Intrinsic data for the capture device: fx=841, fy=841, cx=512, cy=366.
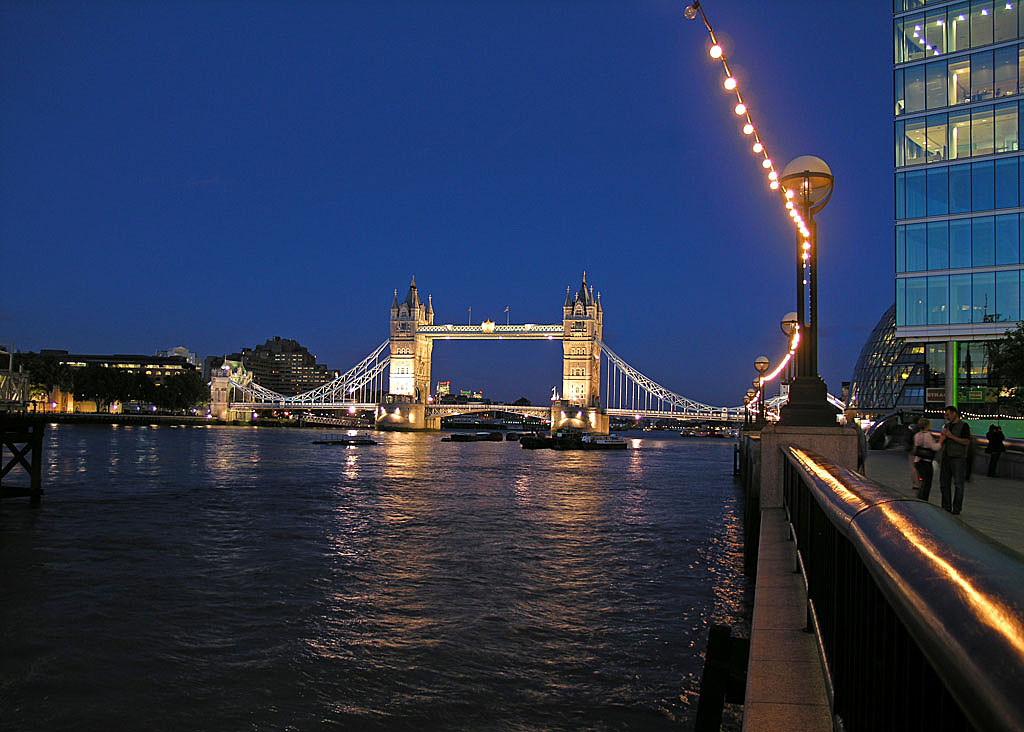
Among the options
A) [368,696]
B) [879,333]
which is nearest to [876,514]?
[368,696]

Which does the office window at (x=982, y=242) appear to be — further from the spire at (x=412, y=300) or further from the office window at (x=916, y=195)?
Result: the spire at (x=412, y=300)

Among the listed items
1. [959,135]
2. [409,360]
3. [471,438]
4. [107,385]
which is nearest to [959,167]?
[959,135]

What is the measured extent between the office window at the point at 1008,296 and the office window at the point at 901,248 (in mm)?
4117

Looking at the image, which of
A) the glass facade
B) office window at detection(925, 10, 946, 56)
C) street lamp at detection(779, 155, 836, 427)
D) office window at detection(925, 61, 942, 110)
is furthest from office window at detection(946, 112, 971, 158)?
street lamp at detection(779, 155, 836, 427)

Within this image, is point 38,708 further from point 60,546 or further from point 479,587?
point 60,546

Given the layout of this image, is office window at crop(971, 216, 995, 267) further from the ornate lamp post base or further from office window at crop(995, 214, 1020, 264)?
the ornate lamp post base

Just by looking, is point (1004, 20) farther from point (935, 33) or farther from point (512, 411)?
point (512, 411)

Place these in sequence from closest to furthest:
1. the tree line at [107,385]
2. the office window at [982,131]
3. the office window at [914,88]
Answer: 1. the office window at [982,131]
2. the office window at [914,88]
3. the tree line at [107,385]

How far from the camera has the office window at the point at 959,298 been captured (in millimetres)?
38031

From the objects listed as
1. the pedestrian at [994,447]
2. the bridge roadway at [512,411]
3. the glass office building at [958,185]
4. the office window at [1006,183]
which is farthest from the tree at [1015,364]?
the bridge roadway at [512,411]

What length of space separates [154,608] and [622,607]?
21.6 feet

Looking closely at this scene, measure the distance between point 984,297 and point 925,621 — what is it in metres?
41.9

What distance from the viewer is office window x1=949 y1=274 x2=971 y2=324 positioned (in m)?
38.0

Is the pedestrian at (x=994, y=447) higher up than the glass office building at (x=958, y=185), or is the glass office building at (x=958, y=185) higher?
the glass office building at (x=958, y=185)
